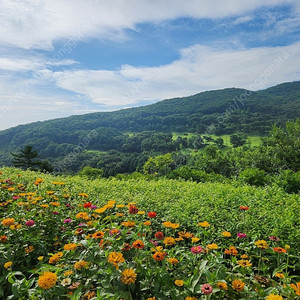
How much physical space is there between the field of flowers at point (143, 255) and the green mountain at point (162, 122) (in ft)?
200

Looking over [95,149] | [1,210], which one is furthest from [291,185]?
[95,149]

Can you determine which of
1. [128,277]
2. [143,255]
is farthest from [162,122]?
[128,277]

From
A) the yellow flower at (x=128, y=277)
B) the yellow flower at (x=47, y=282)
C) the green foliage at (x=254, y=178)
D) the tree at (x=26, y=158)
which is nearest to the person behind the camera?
the yellow flower at (x=47, y=282)

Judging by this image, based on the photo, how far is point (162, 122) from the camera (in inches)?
3504

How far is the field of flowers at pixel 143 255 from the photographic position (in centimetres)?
164

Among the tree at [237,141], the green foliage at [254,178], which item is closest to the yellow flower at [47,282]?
the green foliage at [254,178]

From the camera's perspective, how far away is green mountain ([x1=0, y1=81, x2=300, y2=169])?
6681cm

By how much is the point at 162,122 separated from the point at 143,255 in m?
88.0

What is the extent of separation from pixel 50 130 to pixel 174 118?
4424 cm

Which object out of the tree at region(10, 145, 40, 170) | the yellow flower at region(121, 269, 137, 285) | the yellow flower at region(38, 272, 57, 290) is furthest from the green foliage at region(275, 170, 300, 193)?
the tree at region(10, 145, 40, 170)

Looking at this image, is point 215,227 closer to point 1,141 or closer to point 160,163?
point 160,163

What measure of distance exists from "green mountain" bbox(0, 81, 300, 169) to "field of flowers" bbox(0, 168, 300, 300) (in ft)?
200

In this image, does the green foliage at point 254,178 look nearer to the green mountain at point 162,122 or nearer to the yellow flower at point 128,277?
the yellow flower at point 128,277

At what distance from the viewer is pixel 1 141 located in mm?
71438
